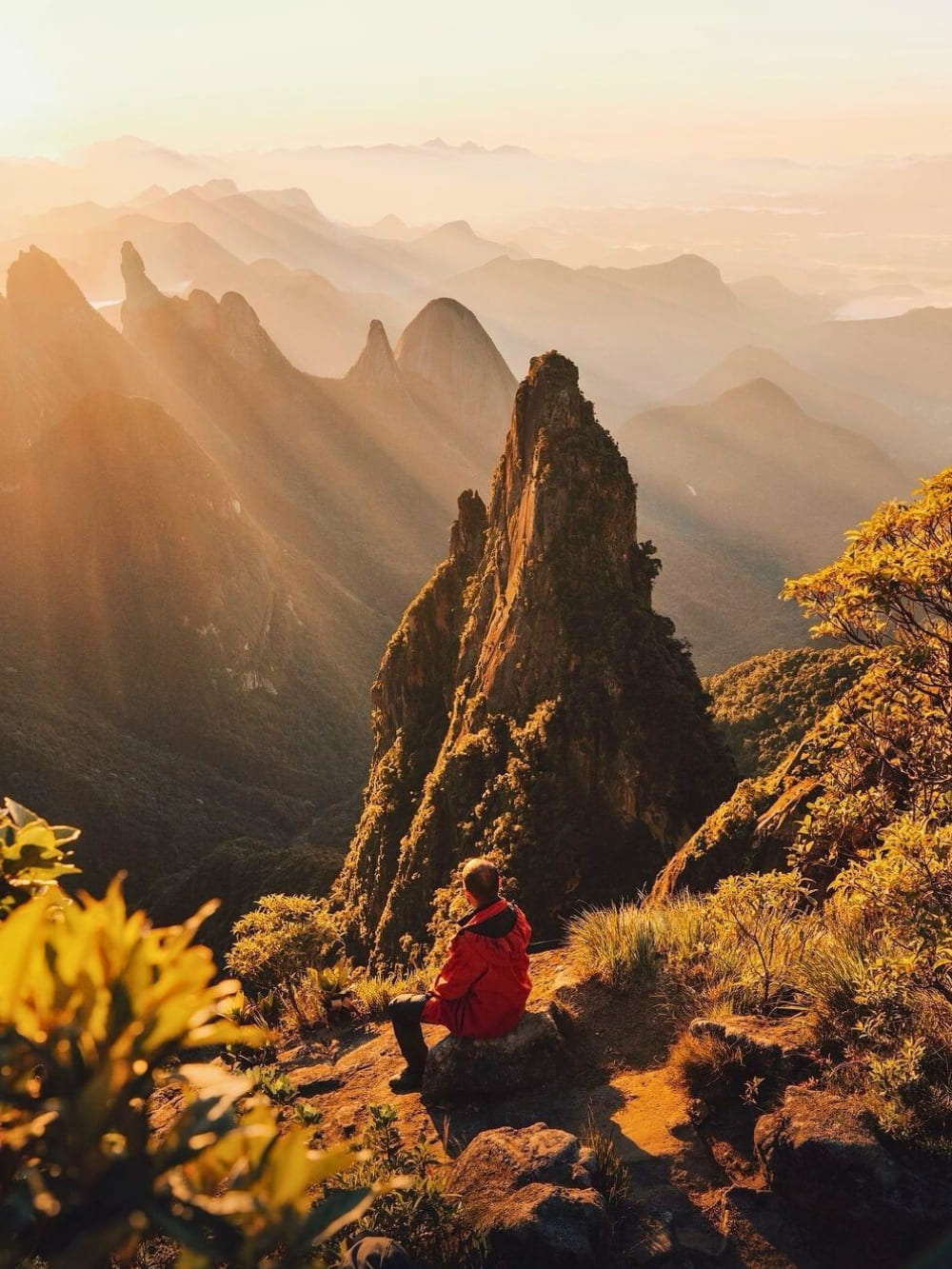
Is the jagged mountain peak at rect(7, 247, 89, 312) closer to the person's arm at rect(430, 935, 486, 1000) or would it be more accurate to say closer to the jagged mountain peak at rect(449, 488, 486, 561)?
the jagged mountain peak at rect(449, 488, 486, 561)

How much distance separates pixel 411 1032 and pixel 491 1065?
2.47ft

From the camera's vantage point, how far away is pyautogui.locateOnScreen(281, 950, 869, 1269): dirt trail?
15.9 feet

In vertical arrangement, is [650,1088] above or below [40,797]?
above

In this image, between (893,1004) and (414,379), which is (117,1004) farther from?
(414,379)

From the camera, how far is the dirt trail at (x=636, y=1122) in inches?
190

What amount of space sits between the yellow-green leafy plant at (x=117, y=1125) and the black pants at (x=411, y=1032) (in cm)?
543

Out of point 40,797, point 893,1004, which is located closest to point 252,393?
point 40,797

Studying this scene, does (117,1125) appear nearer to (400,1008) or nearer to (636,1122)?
(636,1122)

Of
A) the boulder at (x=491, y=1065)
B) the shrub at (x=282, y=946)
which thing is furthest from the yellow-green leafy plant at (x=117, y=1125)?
the shrub at (x=282, y=946)

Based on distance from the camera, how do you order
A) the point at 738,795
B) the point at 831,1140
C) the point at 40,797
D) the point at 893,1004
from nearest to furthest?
1. the point at 831,1140
2. the point at 893,1004
3. the point at 738,795
4. the point at 40,797

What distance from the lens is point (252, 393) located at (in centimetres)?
13188

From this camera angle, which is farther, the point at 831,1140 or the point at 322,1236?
the point at 831,1140

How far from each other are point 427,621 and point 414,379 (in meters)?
136

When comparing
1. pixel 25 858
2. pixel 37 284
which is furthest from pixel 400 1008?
pixel 37 284
